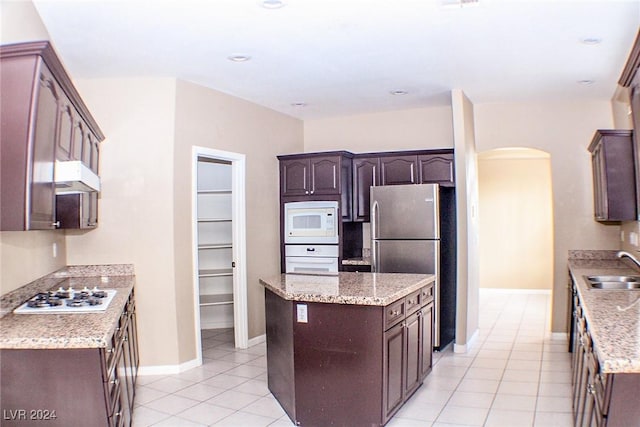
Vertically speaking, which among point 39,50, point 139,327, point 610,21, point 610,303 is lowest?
point 139,327

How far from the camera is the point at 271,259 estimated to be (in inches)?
229

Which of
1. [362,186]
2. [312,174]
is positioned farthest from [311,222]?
[362,186]

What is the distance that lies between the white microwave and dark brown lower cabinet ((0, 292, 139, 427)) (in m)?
3.48

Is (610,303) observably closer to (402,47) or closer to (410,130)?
(402,47)

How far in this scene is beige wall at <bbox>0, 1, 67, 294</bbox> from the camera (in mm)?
2854

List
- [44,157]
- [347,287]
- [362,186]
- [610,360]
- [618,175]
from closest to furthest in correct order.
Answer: [610,360] → [44,157] → [347,287] → [618,175] → [362,186]

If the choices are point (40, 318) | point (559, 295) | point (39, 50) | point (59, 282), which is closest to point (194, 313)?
point (59, 282)

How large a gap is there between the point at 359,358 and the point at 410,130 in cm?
360

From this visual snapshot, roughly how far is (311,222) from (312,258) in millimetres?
397

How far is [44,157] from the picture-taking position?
8.16ft

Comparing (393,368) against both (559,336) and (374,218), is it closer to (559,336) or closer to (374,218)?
(374,218)

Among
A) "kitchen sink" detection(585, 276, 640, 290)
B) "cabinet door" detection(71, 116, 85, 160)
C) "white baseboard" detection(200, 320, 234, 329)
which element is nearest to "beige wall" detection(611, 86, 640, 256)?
"kitchen sink" detection(585, 276, 640, 290)

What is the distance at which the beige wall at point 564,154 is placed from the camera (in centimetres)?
557

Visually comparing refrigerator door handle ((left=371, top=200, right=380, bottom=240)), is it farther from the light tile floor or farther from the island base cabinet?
the island base cabinet
